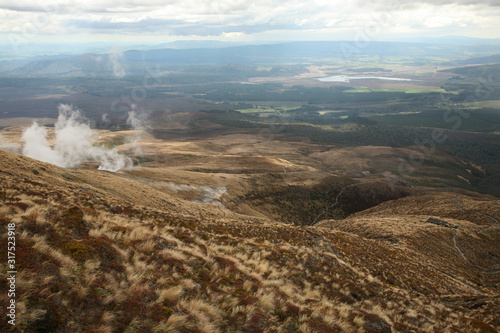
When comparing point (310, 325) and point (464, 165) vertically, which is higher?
point (310, 325)

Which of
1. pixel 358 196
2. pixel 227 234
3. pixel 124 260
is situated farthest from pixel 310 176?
pixel 124 260

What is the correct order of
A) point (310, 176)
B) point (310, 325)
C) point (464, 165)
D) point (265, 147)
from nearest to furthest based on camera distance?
point (310, 325) → point (310, 176) → point (464, 165) → point (265, 147)

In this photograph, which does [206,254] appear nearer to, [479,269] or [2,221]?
[2,221]

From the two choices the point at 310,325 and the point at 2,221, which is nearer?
the point at 2,221

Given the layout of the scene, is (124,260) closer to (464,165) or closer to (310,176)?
(310,176)

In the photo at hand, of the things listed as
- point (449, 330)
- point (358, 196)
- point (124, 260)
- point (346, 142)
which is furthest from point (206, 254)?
point (346, 142)

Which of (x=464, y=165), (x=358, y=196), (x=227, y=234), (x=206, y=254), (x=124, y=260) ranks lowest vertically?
(x=464, y=165)

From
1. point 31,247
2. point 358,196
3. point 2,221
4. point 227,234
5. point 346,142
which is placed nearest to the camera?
point 31,247
